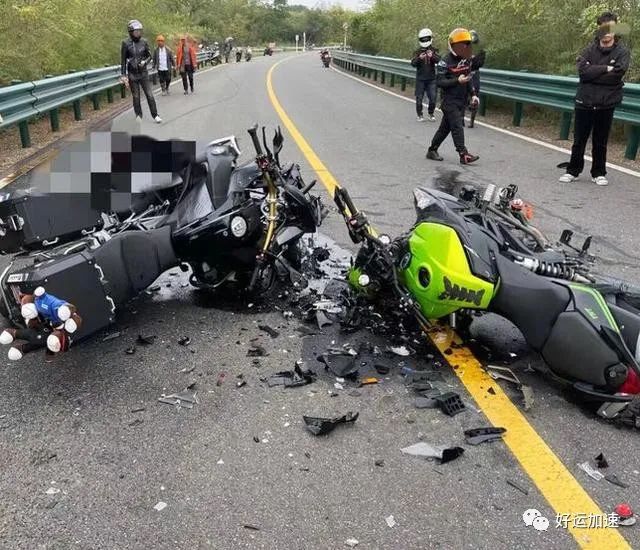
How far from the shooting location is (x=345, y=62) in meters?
38.9

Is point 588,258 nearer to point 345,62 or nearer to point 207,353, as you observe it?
point 207,353

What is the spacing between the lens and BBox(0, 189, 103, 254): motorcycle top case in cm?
353

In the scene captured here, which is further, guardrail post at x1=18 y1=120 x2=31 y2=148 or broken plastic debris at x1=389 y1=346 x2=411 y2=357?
guardrail post at x1=18 y1=120 x2=31 y2=148

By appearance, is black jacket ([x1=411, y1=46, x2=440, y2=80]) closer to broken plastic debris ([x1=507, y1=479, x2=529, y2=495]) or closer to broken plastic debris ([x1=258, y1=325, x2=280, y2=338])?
broken plastic debris ([x1=258, y1=325, x2=280, y2=338])

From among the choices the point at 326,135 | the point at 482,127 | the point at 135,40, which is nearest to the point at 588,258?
the point at 326,135

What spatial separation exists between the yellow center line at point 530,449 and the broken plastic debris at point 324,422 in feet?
2.19

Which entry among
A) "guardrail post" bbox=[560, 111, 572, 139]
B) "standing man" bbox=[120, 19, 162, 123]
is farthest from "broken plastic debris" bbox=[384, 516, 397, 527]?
"standing man" bbox=[120, 19, 162, 123]

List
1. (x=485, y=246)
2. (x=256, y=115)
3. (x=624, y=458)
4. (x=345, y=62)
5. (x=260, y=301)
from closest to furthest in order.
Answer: (x=624, y=458)
(x=485, y=246)
(x=260, y=301)
(x=256, y=115)
(x=345, y=62)

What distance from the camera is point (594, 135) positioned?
323 inches

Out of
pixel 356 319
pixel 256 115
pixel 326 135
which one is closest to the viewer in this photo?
pixel 356 319

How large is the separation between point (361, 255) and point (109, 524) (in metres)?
2.04

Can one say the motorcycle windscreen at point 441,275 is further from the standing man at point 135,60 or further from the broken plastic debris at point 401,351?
the standing man at point 135,60

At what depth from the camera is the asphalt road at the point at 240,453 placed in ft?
7.87

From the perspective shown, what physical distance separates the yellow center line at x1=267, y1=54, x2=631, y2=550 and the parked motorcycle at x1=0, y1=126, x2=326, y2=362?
1.24 metres
